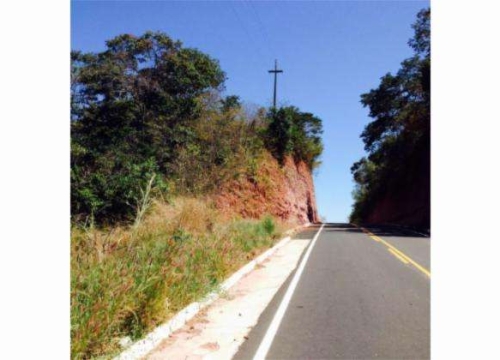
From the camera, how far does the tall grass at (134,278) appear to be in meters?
4.91

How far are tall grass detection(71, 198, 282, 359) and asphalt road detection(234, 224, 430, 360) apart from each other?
137 cm

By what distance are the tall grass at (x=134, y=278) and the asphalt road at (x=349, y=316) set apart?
4.50 ft

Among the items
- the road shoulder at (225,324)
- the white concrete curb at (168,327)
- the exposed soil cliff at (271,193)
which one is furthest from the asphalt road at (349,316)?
the exposed soil cliff at (271,193)

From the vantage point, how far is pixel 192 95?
24.8 metres

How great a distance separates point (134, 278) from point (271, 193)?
88.9 feet

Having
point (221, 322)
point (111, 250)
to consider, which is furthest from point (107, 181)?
point (221, 322)

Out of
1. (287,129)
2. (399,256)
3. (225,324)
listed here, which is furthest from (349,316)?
(287,129)

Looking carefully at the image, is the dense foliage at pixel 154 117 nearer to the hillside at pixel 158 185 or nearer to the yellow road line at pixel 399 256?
the hillside at pixel 158 185

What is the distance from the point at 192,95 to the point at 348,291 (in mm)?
18151

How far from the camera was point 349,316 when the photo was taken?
6.97 m

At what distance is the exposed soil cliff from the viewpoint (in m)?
27.8
